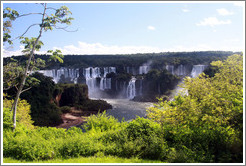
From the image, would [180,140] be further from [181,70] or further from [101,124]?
[181,70]

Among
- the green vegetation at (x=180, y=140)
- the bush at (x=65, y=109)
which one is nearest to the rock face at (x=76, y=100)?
the bush at (x=65, y=109)

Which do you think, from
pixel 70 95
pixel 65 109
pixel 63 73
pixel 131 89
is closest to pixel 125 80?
pixel 131 89

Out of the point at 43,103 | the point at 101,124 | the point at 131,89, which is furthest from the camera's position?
the point at 131,89

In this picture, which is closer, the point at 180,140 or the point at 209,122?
the point at 209,122

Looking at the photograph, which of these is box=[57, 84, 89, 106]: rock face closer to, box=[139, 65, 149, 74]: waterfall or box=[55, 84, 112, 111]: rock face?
box=[55, 84, 112, 111]: rock face

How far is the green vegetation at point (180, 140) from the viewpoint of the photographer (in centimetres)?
674

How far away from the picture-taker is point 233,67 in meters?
8.87

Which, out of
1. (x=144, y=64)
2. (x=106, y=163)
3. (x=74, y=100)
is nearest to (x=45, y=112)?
(x=74, y=100)

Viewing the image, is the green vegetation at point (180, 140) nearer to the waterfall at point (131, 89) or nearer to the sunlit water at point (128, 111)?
the sunlit water at point (128, 111)

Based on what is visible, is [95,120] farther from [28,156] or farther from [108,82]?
[108,82]

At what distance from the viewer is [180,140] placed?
25.4 ft

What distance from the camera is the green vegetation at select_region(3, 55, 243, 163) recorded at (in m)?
6.74

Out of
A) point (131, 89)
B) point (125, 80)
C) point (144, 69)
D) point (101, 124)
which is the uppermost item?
point (144, 69)

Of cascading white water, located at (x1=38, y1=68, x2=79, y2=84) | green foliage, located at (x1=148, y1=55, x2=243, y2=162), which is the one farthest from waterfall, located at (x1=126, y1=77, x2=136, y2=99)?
green foliage, located at (x1=148, y1=55, x2=243, y2=162)
